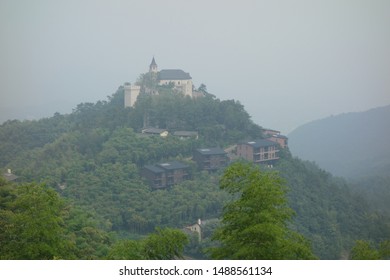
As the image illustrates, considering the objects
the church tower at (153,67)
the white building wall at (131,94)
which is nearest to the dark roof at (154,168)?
the white building wall at (131,94)

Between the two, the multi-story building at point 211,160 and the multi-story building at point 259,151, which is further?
the multi-story building at point 259,151

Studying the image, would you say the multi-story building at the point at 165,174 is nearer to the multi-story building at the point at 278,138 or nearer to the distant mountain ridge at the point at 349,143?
the multi-story building at the point at 278,138

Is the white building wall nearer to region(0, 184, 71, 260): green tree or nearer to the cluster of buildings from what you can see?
the cluster of buildings

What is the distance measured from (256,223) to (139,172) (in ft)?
21.2

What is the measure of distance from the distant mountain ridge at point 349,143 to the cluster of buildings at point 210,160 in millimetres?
1414

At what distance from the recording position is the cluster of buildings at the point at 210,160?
923 cm

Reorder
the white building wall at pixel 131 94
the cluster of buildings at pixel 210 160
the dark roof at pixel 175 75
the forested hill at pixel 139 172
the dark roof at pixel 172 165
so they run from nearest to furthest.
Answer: the forested hill at pixel 139 172, the cluster of buildings at pixel 210 160, the dark roof at pixel 172 165, the white building wall at pixel 131 94, the dark roof at pixel 175 75

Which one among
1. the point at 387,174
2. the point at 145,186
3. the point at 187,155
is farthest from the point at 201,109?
the point at 387,174

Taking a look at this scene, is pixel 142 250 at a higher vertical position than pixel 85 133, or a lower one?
lower

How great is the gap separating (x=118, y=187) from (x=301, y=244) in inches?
226

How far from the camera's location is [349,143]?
435 inches

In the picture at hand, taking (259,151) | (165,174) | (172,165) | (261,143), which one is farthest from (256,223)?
(261,143)
